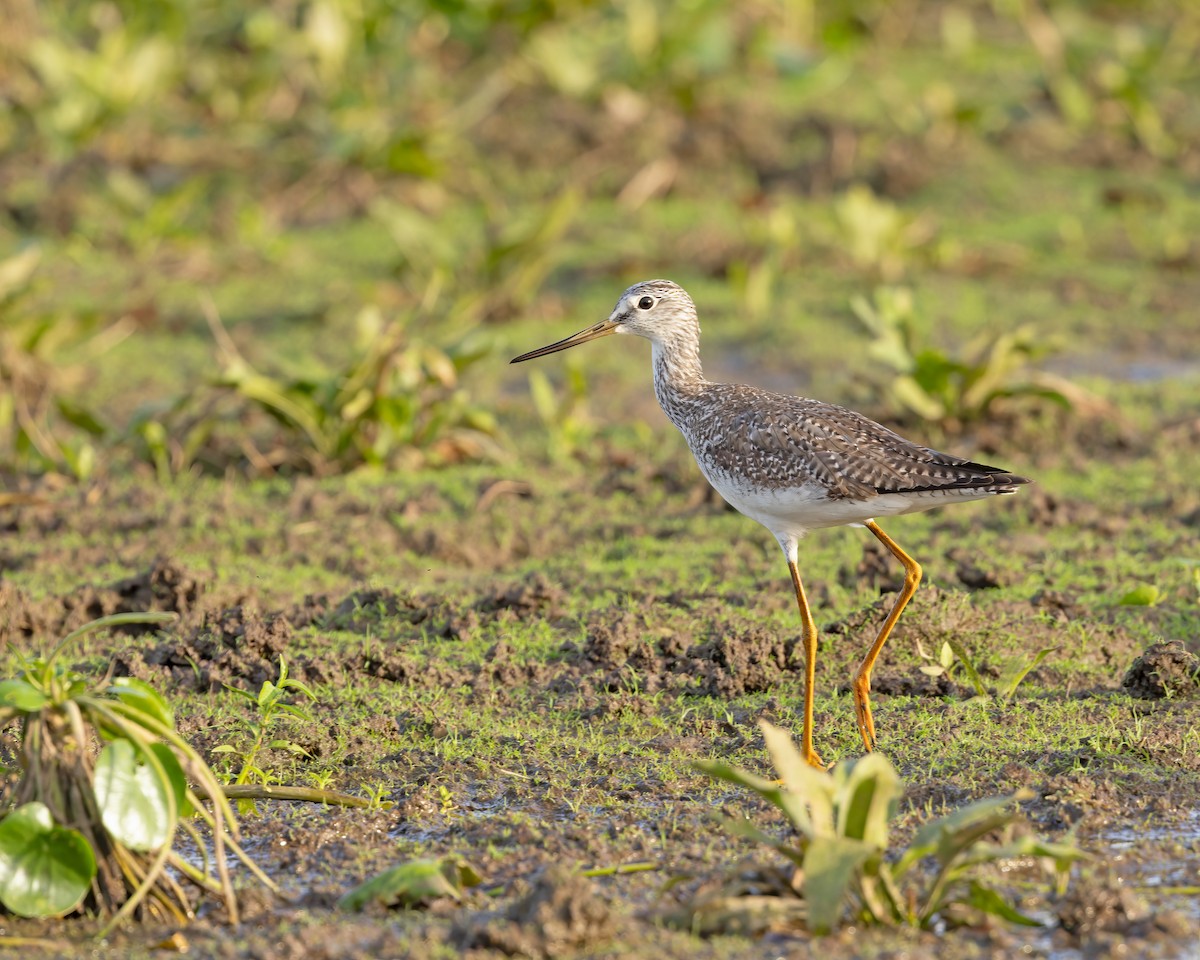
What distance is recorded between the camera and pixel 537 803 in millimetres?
5504

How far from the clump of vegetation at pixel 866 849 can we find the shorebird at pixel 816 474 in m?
1.27

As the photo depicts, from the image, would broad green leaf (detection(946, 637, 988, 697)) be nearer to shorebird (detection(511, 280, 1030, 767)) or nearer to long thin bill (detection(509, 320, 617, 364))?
shorebird (detection(511, 280, 1030, 767))

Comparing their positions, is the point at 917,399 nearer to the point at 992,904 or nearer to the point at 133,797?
the point at 992,904

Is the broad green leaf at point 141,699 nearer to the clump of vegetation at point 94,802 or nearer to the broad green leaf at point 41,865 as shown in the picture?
the clump of vegetation at point 94,802

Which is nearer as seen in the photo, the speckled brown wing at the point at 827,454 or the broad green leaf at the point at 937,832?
the broad green leaf at the point at 937,832

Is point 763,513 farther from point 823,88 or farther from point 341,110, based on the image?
point 823,88

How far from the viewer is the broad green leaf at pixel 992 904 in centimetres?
441

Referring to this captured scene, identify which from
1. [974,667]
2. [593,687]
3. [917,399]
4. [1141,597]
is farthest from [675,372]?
[917,399]

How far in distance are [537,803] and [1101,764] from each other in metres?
1.86

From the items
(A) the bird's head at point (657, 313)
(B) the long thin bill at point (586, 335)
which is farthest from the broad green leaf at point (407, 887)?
(B) the long thin bill at point (586, 335)

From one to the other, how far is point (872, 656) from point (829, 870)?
185 cm

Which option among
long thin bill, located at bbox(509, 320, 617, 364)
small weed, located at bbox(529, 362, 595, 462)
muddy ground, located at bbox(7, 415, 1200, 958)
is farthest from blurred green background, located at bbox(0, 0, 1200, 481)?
long thin bill, located at bbox(509, 320, 617, 364)

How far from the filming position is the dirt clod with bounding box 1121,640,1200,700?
612 centimetres

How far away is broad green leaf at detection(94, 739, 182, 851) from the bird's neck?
3121 mm
